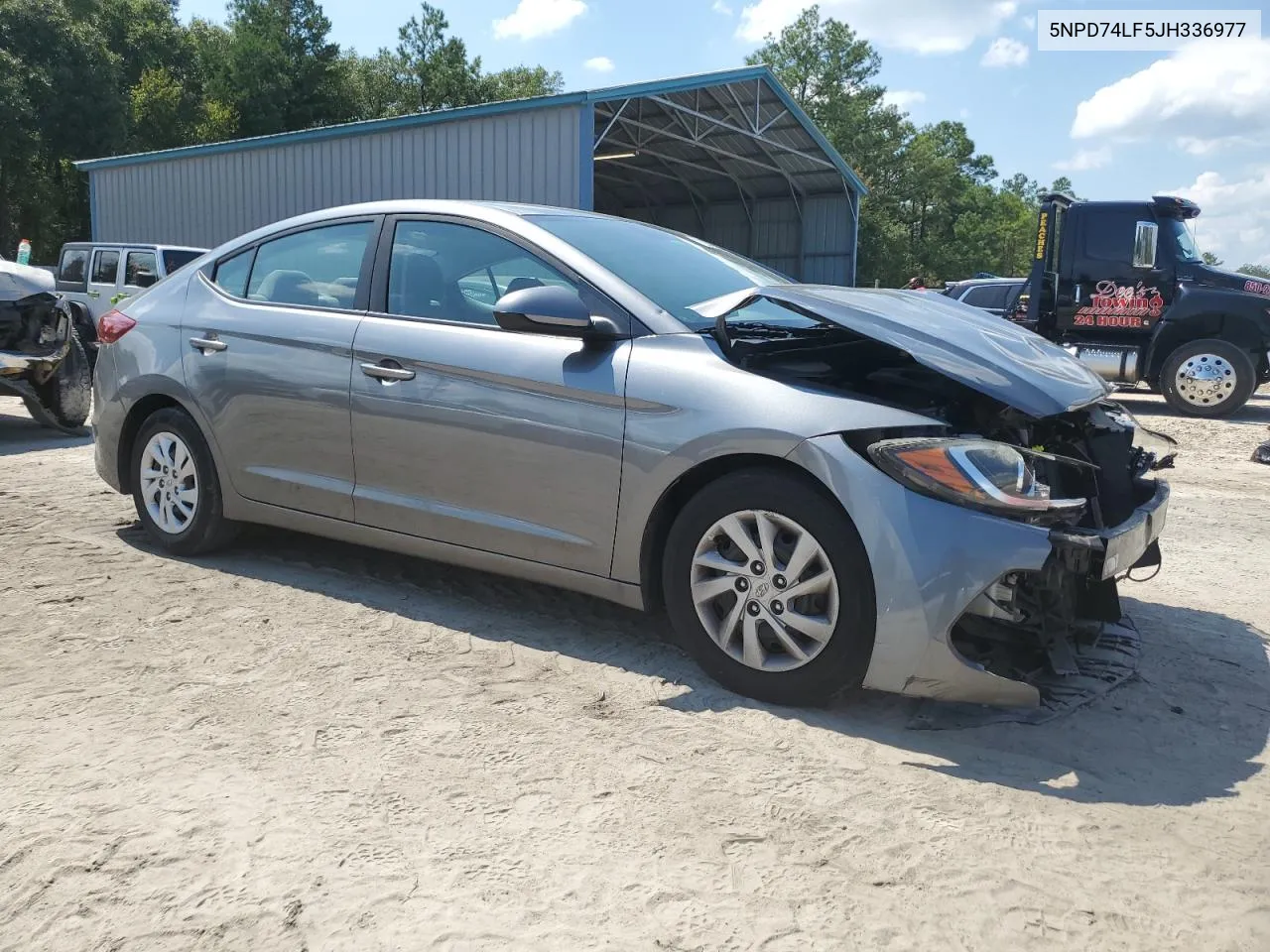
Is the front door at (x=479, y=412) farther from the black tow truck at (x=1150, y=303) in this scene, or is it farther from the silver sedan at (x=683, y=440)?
the black tow truck at (x=1150, y=303)

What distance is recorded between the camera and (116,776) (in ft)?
8.74

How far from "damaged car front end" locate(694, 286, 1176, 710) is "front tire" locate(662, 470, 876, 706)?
76mm

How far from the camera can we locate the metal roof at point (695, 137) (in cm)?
1740

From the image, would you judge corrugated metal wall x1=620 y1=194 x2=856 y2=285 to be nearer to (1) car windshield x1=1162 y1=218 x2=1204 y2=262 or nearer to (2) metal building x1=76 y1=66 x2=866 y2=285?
(2) metal building x1=76 y1=66 x2=866 y2=285

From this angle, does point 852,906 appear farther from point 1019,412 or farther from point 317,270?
point 317,270

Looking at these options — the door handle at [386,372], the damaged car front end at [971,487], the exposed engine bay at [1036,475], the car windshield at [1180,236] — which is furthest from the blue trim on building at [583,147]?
the exposed engine bay at [1036,475]

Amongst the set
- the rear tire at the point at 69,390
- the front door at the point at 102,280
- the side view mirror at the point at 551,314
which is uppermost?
the front door at the point at 102,280

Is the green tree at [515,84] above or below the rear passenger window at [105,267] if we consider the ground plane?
above

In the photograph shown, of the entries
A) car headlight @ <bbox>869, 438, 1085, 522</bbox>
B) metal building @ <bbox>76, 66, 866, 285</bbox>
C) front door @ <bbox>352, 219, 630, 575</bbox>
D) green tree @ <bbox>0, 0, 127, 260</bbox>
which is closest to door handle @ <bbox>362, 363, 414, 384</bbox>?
front door @ <bbox>352, 219, 630, 575</bbox>

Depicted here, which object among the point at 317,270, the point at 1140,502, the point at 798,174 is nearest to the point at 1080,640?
the point at 1140,502

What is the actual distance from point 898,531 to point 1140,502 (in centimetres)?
122

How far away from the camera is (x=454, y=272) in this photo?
3965mm

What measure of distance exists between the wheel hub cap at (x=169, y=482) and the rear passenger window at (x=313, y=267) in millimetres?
784

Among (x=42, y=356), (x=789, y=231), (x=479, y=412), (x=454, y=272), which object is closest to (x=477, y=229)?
(x=454, y=272)
